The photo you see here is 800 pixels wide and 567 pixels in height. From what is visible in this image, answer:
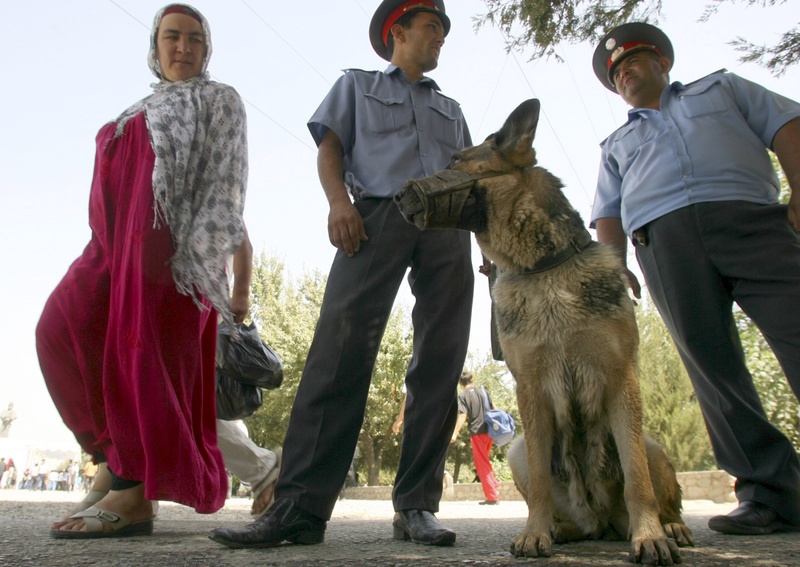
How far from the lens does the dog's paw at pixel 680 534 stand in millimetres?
2734

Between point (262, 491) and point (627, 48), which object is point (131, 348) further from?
point (627, 48)

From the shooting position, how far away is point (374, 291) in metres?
3.19

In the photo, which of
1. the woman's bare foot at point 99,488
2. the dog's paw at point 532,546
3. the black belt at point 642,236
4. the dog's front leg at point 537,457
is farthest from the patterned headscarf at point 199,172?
the black belt at point 642,236

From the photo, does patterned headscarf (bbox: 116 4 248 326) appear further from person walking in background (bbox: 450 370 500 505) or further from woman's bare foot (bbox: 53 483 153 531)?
person walking in background (bbox: 450 370 500 505)

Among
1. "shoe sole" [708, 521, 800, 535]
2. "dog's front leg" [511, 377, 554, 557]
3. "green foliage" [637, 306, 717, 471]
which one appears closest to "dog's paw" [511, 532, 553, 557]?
"dog's front leg" [511, 377, 554, 557]

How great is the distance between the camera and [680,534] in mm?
2760

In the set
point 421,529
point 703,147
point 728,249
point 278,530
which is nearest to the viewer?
point 278,530

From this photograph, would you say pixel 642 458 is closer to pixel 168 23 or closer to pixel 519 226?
pixel 519 226

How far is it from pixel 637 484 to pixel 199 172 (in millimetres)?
2665

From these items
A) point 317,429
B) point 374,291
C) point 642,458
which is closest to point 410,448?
point 317,429

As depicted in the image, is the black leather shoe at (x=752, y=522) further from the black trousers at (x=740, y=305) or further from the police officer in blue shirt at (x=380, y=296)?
the police officer in blue shirt at (x=380, y=296)

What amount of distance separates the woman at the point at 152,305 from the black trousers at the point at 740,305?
2448mm

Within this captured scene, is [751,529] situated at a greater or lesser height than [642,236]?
lesser

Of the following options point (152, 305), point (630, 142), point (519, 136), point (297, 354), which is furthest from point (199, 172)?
point (297, 354)
